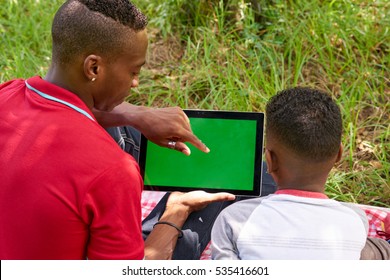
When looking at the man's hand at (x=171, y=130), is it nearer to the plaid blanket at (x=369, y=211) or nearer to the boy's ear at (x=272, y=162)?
the boy's ear at (x=272, y=162)

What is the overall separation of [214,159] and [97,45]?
32.3 inches

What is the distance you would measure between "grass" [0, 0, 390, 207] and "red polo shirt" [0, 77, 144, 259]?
193 cm

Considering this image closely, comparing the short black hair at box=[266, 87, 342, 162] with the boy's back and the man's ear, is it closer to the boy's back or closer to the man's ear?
the boy's back

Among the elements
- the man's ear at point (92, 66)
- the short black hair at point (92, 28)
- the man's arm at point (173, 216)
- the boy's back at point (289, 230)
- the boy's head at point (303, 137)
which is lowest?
the man's arm at point (173, 216)

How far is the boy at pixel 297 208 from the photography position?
1.86 metres

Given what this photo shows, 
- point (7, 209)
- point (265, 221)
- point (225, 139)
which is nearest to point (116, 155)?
point (7, 209)

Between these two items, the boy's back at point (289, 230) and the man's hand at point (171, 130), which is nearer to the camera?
the boy's back at point (289, 230)

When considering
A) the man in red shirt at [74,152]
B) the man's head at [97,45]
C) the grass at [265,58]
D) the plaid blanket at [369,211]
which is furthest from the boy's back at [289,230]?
the grass at [265,58]

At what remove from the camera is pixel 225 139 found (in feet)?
8.07

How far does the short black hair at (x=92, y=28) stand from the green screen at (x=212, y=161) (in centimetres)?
65

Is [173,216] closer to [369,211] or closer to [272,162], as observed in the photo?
[272,162]

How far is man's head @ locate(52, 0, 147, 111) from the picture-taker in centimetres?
184

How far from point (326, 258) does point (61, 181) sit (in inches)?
30.6

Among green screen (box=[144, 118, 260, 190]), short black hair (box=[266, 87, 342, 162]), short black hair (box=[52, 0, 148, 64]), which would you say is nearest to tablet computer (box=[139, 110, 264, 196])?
green screen (box=[144, 118, 260, 190])
